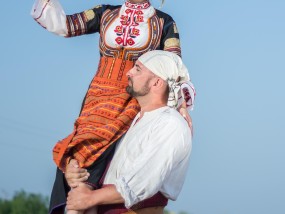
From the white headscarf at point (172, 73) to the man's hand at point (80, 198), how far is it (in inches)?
29.0

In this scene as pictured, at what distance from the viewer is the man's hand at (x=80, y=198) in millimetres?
6516

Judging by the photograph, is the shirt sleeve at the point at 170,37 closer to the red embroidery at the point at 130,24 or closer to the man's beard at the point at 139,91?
the red embroidery at the point at 130,24

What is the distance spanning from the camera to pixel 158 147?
21.2ft

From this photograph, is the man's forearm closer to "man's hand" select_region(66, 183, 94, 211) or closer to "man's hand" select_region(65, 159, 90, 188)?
"man's hand" select_region(66, 183, 94, 211)

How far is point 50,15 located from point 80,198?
4.01 feet

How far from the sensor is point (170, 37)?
700cm

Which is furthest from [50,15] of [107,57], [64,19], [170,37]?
[170,37]

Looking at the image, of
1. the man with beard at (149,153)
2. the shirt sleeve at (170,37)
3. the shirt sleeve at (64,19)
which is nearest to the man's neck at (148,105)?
the man with beard at (149,153)

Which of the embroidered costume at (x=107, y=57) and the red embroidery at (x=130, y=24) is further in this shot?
the red embroidery at (x=130, y=24)

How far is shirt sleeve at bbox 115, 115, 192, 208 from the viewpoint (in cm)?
639

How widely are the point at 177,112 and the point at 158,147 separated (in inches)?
12.2

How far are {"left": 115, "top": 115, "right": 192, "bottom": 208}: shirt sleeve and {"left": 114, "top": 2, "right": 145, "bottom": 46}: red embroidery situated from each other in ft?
2.19

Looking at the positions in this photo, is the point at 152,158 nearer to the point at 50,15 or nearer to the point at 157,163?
the point at 157,163

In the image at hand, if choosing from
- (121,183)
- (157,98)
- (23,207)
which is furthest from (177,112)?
(23,207)
